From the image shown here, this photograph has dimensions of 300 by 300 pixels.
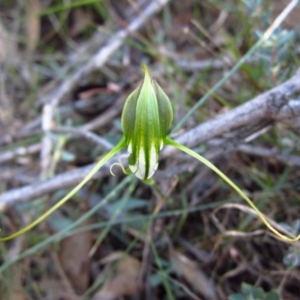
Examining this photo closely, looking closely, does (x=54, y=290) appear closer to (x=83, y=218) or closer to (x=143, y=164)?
(x=83, y=218)

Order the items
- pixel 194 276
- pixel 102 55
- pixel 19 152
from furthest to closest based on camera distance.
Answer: pixel 102 55, pixel 19 152, pixel 194 276

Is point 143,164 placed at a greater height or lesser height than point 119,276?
greater

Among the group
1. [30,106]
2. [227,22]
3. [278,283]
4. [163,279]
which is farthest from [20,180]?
[227,22]

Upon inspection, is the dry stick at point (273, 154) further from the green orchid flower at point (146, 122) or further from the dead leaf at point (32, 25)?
the dead leaf at point (32, 25)

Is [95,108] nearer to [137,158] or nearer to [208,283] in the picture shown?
[208,283]

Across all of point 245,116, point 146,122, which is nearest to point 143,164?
point 146,122

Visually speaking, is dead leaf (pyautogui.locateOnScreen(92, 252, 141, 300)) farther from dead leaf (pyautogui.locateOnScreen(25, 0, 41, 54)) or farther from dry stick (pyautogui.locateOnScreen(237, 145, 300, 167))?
dead leaf (pyautogui.locateOnScreen(25, 0, 41, 54))
